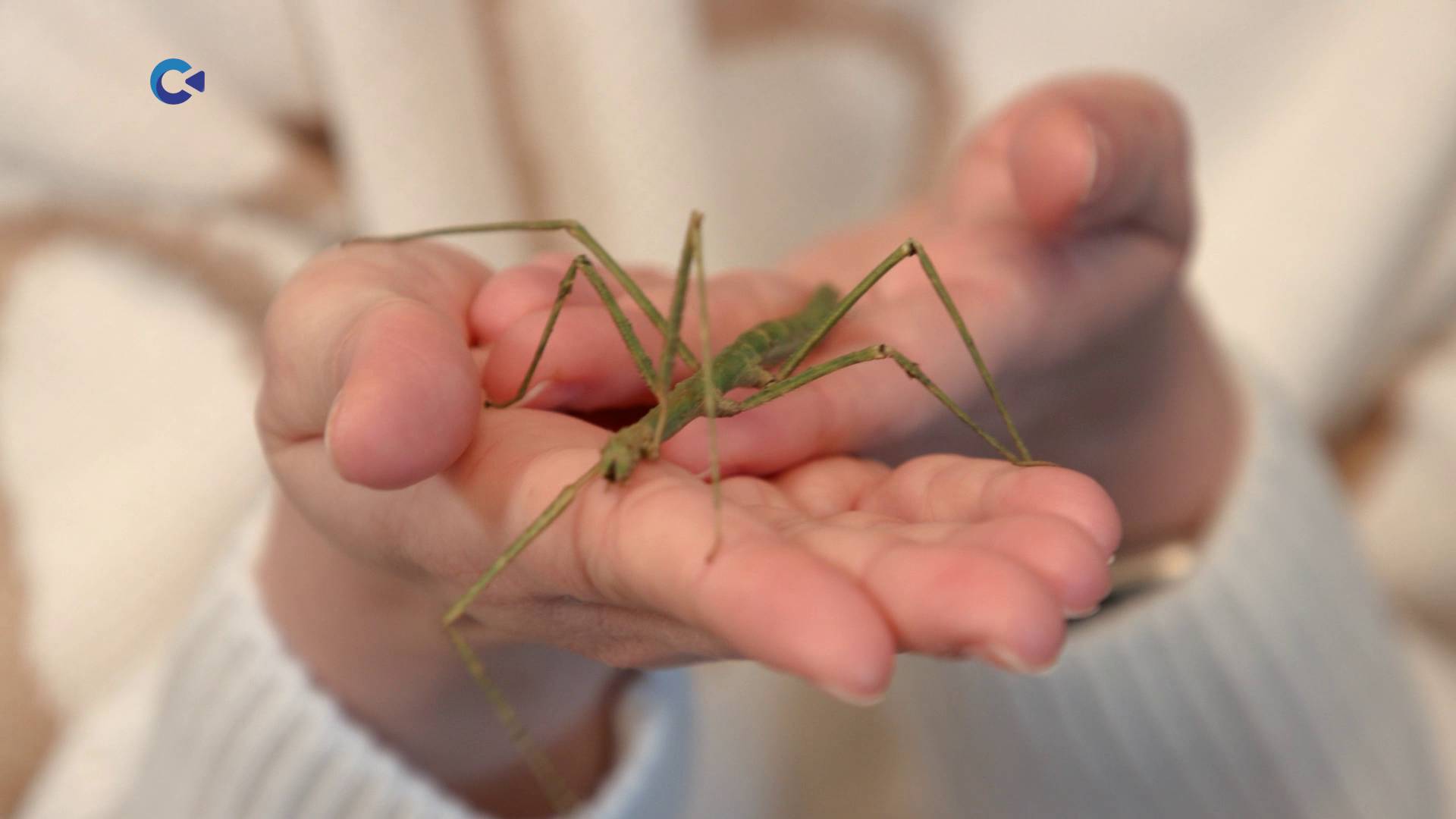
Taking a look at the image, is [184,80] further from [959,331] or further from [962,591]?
[959,331]

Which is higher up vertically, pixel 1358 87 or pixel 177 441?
pixel 1358 87

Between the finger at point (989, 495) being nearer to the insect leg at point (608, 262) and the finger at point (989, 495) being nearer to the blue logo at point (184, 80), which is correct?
the insect leg at point (608, 262)

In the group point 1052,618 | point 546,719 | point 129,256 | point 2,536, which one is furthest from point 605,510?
point 129,256

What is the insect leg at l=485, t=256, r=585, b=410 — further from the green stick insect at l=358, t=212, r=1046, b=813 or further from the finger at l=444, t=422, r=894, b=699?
the finger at l=444, t=422, r=894, b=699

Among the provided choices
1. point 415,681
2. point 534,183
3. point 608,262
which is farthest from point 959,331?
point 534,183

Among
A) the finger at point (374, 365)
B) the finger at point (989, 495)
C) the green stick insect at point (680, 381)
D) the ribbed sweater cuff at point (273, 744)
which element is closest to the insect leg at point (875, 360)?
the green stick insect at point (680, 381)

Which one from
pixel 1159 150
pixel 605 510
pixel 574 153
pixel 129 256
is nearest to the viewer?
pixel 605 510

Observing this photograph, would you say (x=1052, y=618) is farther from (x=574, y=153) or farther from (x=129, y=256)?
(x=574, y=153)
